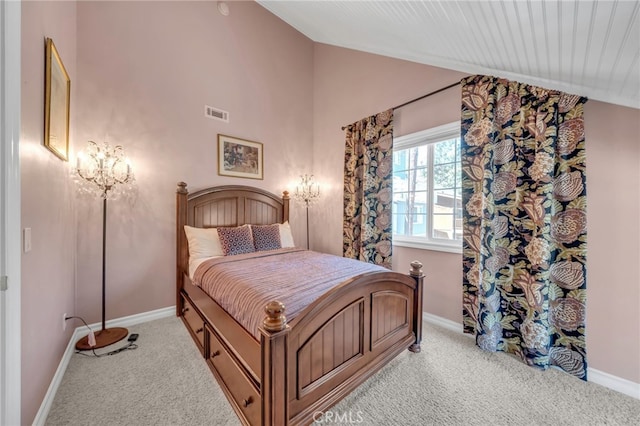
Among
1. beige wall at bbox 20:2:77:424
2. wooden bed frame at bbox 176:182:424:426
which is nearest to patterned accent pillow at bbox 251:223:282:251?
wooden bed frame at bbox 176:182:424:426

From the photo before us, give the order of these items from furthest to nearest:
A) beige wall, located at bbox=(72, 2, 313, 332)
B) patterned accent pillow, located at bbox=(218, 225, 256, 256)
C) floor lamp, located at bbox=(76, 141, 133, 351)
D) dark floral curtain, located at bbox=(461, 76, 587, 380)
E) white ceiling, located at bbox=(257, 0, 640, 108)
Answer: patterned accent pillow, located at bbox=(218, 225, 256, 256), beige wall, located at bbox=(72, 2, 313, 332), floor lamp, located at bbox=(76, 141, 133, 351), dark floral curtain, located at bbox=(461, 76, 587, 380), white ceiling, located at bbox=(257, 0, 640, 108)

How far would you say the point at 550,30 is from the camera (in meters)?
1.20

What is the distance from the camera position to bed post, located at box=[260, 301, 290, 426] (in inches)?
45.6

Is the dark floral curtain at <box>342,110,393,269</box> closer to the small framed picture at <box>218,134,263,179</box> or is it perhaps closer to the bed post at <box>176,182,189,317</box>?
the small framed picture at <box>218,134,263,179</box>

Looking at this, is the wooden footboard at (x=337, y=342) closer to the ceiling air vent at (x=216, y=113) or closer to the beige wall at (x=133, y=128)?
Answer: the beige wall at (x=133, y=128)

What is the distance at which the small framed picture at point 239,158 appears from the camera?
3248 mm

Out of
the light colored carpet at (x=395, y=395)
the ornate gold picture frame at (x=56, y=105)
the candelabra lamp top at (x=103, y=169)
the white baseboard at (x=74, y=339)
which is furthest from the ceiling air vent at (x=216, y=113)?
the light colored carpet at (x=395, y=395)

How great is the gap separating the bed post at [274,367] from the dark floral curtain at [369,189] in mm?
2074

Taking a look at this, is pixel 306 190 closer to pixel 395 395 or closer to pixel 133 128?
pixel 133 128

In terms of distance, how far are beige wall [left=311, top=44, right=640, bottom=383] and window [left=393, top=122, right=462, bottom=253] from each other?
0.13 metres

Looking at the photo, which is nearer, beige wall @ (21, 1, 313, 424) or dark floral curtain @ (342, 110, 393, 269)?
beige wall @ (21, 1, 313, 424)

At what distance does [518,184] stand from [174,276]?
12.0 feet

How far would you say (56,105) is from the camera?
5.63 feet

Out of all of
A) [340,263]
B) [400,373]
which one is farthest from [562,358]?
[340,263]
